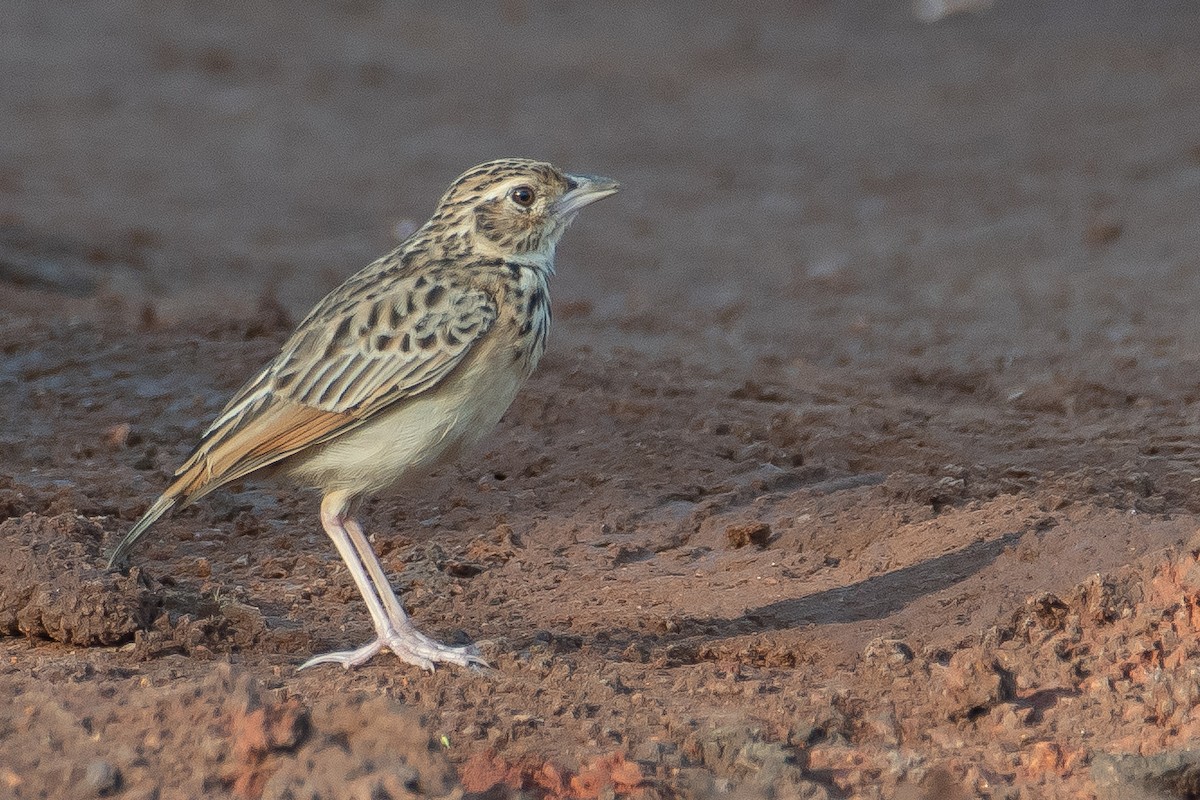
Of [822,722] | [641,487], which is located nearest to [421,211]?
[641,487]

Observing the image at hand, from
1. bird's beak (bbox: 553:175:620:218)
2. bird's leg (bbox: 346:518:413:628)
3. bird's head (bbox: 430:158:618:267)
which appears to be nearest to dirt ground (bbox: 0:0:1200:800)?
bird's leg (bbox: 346:518:413:628)

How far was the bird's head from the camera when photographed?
21.8 feet

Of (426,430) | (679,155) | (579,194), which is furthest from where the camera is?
(679,155)

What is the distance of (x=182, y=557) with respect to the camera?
7512 millimetres

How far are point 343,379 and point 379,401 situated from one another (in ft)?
0.60

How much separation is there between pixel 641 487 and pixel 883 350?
4027 mm

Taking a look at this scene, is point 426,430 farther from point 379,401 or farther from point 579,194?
point 579,194

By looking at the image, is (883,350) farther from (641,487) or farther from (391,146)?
(391,146)

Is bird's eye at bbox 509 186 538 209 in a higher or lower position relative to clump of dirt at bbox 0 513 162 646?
higher

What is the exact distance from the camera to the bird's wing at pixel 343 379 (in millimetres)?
6109

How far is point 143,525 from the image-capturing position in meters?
6.04

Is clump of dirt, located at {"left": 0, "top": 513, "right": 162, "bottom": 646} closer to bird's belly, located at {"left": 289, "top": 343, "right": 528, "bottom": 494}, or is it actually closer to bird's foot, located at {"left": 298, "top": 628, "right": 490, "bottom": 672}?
bird's foot, located at {"left": 298, "top": 628, "right": 490, "bottom": 672}

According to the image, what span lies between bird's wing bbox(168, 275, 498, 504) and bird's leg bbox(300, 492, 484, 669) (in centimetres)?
35

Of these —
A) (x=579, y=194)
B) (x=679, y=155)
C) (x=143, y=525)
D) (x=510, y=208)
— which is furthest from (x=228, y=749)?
(x=679, y=155)
